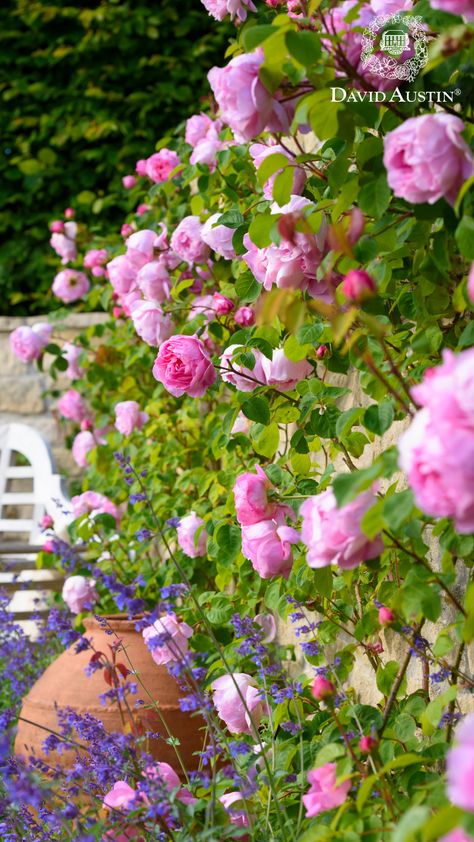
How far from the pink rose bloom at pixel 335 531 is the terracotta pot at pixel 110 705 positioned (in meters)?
1.02

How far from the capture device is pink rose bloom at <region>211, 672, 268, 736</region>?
1360 millimetres

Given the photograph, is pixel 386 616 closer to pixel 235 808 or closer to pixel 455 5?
pixel 235 808

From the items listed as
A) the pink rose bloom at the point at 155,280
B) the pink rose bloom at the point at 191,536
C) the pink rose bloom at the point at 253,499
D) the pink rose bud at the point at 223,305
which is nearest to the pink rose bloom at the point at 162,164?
the pink rose bloom at the point at 155,280

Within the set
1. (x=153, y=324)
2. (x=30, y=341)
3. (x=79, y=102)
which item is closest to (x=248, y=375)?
(x=153, y=324)

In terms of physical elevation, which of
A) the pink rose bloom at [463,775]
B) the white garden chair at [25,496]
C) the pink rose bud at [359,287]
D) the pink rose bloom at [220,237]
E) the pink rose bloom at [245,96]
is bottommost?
the white garden chair at [25,496]

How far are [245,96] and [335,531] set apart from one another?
44 centimetres

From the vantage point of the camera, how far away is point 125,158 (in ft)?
14.6

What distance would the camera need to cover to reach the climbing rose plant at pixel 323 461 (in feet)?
2.64

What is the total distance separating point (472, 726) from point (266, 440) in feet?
3.08

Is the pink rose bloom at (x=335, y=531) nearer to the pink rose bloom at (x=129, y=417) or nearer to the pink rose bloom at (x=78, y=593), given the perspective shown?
the pink rose bloom at (x=78, y=593)

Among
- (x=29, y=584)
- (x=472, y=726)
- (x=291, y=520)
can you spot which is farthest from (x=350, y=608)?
(x=29, y=584)

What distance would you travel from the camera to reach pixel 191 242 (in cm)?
179

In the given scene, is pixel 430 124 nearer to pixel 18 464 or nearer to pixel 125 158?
pixel 18 464

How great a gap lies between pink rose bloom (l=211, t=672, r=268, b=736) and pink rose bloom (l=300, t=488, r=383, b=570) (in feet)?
1.89
